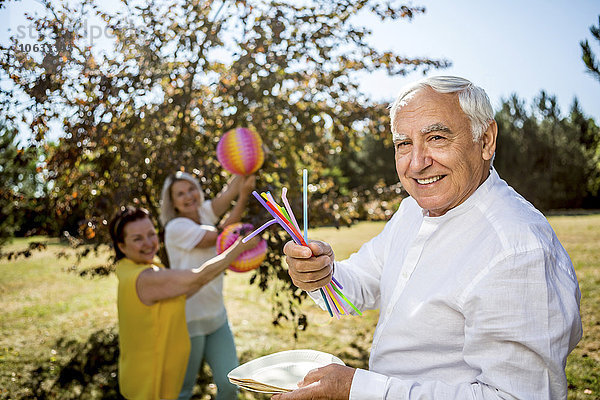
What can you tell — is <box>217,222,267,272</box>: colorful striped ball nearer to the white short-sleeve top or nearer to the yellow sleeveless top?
the white short-sleeve top

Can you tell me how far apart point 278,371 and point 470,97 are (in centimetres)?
103

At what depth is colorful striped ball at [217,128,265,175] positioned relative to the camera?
3.10 meters

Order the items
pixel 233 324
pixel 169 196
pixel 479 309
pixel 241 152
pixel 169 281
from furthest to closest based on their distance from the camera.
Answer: pixel 233 324 → pixel 169 196 → pixel 241 152 → pixel 169 281 → pixel 479 309

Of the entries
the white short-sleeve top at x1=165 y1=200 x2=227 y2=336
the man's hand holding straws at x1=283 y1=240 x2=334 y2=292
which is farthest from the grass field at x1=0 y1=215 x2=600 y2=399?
the man's hand holding straws at x1=283 y1=240 x2=334 y2=292

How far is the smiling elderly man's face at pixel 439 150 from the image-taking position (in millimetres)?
1371

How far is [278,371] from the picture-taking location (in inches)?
57.9

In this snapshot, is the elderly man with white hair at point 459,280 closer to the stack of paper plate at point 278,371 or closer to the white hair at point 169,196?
the stack of paper plate at point 278,371

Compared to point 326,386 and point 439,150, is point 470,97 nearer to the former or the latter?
point 439,150

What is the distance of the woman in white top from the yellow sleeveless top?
1.03 feet

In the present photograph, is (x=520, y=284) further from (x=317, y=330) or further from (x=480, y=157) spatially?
(x=317, y=330)

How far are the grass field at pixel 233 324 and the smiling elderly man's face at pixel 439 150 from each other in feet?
7.61

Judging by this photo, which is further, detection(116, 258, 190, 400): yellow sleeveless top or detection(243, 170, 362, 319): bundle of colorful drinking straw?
detection(116, 258, 190, 400): yellow sleeveless top

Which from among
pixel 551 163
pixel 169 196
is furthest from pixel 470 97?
pixel 551 163

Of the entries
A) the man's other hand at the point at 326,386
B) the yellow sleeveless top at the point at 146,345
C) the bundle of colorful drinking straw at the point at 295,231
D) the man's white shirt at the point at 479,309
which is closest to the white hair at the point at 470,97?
the man's white shirt at the point at 479,309
